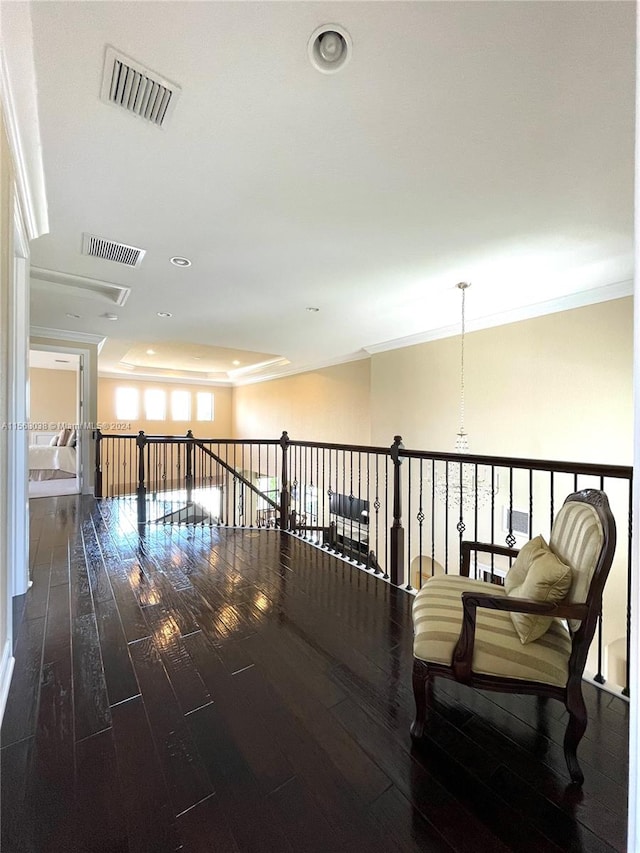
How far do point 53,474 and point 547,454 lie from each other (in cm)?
885

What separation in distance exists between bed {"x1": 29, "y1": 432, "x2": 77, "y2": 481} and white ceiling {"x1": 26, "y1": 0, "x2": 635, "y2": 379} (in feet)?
15.3

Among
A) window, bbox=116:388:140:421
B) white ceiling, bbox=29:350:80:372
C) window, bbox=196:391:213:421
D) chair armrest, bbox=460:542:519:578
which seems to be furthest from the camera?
window, bbox=196:391:213:421

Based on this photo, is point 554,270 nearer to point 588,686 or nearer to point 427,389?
point 427,389

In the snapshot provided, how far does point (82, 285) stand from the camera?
3947 mm

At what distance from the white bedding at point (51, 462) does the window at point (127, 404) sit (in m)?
3.36

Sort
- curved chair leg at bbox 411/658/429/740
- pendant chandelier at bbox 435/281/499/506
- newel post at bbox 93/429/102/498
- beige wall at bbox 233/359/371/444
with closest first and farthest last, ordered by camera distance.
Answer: curved chair leg at bbox 411/658/429/740
pendant chandelier at bbox 435/281/499/506
newel post at bbox 93/429/102/498
beige wall at bbox 233/359/371/444

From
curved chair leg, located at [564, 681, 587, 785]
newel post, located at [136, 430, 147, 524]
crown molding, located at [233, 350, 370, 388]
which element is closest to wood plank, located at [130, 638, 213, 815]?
curved chair leg, located at [564, 681, 587, 785]

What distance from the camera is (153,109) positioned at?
1.71 meters

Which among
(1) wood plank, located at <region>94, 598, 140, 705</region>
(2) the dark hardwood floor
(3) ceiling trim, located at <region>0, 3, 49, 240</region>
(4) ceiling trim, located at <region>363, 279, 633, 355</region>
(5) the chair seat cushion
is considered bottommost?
(2) the dark hardwood floor

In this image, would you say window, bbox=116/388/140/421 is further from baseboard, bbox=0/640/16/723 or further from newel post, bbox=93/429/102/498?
baseboard, bbox=0/640/16/723

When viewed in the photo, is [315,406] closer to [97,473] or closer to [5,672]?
[97,473]

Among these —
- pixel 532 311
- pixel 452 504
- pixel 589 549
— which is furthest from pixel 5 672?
pixel 532 311

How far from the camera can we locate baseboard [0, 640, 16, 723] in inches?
60.8

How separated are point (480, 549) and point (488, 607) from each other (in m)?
0.72
